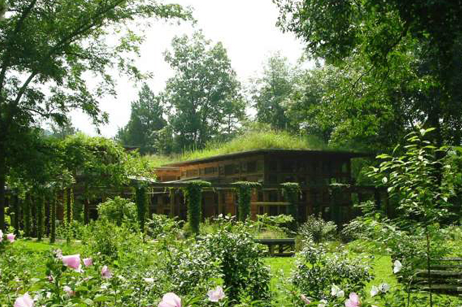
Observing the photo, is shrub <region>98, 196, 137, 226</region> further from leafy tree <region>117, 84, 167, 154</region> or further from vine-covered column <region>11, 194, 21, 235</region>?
leafy tree <region>117, 84, 167, 154</region>

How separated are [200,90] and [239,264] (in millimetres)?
46138

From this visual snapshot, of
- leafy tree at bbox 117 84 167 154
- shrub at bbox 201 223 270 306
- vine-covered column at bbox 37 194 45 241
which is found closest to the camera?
shrub at bbox 201 223 270 306

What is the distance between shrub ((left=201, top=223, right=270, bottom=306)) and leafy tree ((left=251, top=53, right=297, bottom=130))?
42.1m

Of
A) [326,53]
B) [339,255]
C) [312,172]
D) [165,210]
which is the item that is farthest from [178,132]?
[339,255]

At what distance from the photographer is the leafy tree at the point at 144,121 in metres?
64.2

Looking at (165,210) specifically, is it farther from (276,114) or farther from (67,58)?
(276,114)

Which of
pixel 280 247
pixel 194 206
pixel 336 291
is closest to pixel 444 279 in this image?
pixel 336 291

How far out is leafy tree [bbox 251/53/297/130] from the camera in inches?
1925

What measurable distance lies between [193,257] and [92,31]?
50.2 ft

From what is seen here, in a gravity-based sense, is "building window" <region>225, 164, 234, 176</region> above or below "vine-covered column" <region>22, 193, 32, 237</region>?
above

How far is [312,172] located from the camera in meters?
25.6

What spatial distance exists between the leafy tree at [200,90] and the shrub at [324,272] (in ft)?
149

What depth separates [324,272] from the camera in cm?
595

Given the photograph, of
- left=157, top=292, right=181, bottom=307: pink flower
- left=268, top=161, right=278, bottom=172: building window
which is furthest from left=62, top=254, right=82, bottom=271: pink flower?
left=268, top=161, right=278, bottom=172: building window
